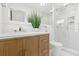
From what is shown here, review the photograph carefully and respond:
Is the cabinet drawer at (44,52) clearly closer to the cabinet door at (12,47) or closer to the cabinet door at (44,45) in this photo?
the cabinet door at (44,45)

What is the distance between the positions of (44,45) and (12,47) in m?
0.71

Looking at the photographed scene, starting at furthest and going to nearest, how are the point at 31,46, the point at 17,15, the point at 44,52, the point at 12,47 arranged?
1. the point at 44,52
2. the point at 17,15
3. the point at 31,46
4. the point at 12,47

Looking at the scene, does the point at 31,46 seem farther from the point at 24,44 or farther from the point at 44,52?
the point at 44,52

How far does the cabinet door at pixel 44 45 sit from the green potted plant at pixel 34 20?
22 centimetres

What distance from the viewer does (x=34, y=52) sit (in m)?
1.66

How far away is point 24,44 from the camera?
143 cm

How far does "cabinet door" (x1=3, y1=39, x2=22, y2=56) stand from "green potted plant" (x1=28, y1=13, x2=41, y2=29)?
0.56m

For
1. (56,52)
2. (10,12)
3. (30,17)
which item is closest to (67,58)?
(56,52)

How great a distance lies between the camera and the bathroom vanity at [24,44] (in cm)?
122

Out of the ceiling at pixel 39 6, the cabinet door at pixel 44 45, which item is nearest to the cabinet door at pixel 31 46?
the cabinet door at pixel 44 45

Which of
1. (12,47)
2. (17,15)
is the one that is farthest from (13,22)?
(12,47)

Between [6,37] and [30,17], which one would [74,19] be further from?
[6,37]

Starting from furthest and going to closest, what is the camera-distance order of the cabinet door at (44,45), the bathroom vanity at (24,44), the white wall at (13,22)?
the cabinet door at (44,45) < the white wall at (13,22) < the bathroom vanity at (24,44)

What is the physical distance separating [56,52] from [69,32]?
0.39 meters
